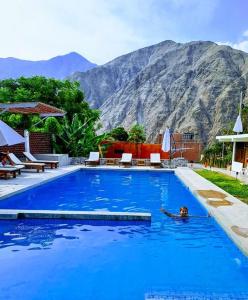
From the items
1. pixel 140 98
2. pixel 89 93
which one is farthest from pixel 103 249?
pixel 89 93

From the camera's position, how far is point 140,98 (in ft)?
256

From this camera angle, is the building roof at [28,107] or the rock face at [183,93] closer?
the building roof at [28,107]

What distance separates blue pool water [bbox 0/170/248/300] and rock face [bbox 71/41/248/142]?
53.9 meters

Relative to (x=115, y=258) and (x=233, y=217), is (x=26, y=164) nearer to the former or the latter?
(x=115, y=258)

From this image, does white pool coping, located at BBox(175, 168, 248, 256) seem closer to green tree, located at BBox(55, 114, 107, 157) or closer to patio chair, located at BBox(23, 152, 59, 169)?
patio chair, located at BBox(23, 152, 59, 169)

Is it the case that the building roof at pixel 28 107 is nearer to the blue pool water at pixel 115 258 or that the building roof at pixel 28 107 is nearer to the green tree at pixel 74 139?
the green tree at pixel 74 139

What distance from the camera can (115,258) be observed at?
602 cm

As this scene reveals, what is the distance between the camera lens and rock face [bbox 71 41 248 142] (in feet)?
206

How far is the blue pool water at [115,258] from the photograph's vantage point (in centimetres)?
487

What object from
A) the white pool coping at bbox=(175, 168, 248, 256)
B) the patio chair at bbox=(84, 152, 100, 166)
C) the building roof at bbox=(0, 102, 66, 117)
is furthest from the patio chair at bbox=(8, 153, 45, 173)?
the white pool coping at bbox=(175, 168, 248, 256)

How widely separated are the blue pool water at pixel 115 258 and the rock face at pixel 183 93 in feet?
177

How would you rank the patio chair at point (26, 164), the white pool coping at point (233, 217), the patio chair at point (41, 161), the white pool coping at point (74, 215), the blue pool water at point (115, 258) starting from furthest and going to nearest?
the patio chair at point (41, 161) < the patio chair at point (26, 164) < the white pool coping at point (74, 215) < the white pool coping at point (233, 217) < the blue pool water at point (115, 258)

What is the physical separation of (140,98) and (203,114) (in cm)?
1954

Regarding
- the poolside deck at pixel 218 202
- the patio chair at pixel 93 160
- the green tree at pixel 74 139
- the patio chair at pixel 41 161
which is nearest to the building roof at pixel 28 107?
the patio chair at pixel 41 161
